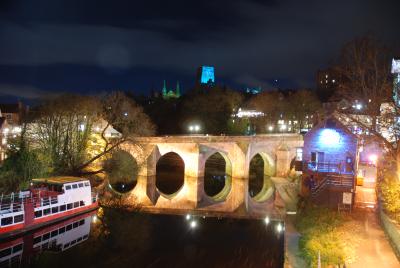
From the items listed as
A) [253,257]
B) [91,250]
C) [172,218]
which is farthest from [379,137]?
[91,250]

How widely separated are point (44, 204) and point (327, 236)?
20.6m

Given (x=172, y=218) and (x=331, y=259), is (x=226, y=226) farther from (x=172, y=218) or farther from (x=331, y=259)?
(x=331, y=259)

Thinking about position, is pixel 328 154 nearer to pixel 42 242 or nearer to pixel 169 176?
pixel 42 242

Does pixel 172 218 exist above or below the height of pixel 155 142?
below

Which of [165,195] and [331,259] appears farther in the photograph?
[165,195]

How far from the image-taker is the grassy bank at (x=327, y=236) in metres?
17.2

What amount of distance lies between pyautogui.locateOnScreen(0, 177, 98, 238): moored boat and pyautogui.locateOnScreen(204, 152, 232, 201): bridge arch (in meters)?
16.9

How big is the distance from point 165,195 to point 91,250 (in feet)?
72.3

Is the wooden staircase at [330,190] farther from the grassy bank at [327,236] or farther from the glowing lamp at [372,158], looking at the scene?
the glowing lamp at [372,158]

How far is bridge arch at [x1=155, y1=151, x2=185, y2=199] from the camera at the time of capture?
161ft

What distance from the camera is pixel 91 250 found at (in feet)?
79.6

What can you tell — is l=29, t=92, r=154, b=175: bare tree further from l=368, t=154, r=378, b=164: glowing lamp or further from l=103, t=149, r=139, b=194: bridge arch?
l=368, t=154, r=378, b=164: glowing lamp

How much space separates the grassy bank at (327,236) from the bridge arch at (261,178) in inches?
753

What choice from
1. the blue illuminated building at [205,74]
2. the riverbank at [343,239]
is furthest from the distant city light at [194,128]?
the blue illuminated building at [205,74]
